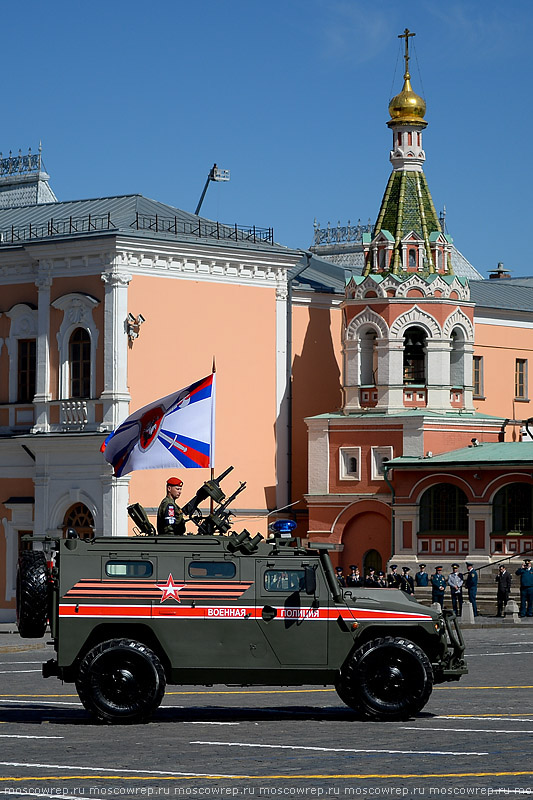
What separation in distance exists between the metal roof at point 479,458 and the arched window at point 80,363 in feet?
31.4

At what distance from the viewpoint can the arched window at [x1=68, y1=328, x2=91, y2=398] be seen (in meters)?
50.0

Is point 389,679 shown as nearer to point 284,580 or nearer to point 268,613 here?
point 268,613

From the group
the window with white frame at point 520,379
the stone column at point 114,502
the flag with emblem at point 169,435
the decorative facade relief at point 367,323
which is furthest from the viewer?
the window with white frame at point 520,379

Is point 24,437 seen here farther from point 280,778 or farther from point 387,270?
point 280,778

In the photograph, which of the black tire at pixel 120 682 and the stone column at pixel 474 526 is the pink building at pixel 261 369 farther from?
the black tire at pixel 120 682

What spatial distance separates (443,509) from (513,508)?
2308 millimetres

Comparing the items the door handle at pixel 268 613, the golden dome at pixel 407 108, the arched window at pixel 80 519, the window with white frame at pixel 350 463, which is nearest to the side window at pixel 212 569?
the door handle at pixel 268 613

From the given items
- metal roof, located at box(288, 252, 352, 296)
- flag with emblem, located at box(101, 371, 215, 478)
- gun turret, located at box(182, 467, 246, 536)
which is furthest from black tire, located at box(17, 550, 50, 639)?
metal roof, located at box(288, 252, 352, 296)

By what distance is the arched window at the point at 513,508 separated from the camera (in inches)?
1933

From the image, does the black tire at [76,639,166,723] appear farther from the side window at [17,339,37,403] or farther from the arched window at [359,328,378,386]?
the arched window at [359,328,378,386]

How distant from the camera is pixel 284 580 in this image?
63.8 ft

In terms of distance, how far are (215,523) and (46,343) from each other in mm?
30992

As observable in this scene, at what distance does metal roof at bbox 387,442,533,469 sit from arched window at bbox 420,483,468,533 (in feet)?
2.73

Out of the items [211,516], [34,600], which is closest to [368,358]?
[211,516]
